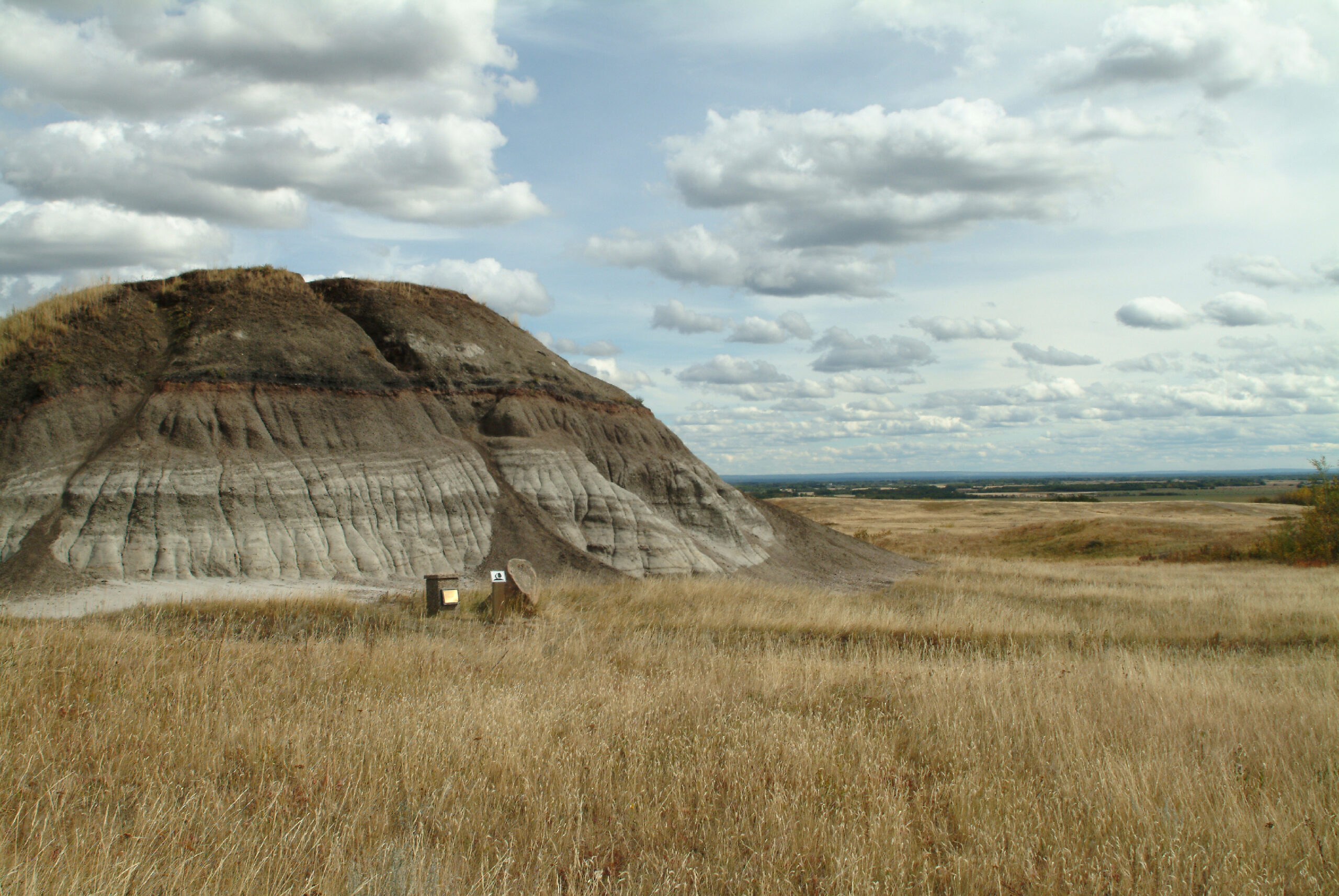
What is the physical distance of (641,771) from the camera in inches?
231

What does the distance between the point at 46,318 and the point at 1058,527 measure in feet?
200

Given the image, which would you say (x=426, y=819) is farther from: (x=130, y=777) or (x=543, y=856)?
(x=130, y=777)

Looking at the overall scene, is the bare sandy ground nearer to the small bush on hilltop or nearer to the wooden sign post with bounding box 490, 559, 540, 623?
the wooden sign post with bounding box 490, 559, 540, 623

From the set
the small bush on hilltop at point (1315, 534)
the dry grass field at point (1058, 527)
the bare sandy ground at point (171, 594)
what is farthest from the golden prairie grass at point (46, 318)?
the small bush on hilltop at point (1315, 534)

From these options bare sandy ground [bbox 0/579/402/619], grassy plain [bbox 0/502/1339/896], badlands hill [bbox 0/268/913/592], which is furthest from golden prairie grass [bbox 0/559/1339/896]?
badlands hill [bbox 0/268/913/592]

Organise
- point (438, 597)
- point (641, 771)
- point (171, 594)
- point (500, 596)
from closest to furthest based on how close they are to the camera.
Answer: point (641, 771) → point (500, 596) → point (438, 597) → point (171, 594)

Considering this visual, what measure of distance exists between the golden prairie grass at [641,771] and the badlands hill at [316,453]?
509 inches

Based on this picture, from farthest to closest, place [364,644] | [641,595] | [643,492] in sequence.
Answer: [643,492] < [641,595] < [364,644]

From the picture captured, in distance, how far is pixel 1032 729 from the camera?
689 centimetres

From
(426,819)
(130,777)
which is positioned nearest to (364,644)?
(130,777)

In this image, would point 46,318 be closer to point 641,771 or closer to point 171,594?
point 171,594

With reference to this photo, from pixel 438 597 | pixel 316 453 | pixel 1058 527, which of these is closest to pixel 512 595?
pixel 438 597

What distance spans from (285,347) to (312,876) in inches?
1058

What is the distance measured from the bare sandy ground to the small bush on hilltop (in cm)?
3984
